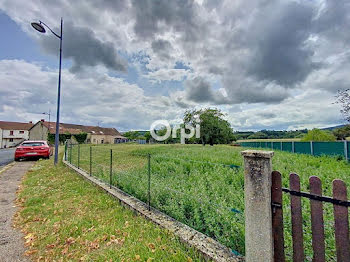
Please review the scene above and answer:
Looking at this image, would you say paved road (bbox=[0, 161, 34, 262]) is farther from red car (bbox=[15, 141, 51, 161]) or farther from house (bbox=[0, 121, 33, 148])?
house (bbox=[0, 121, 33, 148])

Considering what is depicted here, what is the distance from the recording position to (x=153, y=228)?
265 centimetres

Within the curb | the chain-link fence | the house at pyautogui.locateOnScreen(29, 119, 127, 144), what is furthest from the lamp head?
the house at pyautogui.locateOnScreen(29, 119, 127, 144)

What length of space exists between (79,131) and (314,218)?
47706mm

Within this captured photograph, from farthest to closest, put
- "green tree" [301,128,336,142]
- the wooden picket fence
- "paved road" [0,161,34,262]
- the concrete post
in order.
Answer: "green tree" [301,128,336,142] < "paved road" [0,161,34,262] < the concrete post < the wooden picket fence

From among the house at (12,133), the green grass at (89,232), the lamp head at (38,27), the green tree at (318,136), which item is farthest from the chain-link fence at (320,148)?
the house at (12,133)

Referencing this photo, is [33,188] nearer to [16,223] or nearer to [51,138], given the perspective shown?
[16,223]

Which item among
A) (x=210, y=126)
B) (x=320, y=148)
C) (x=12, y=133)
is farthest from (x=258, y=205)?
(x=12, y=133)

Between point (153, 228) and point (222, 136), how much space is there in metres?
28.5

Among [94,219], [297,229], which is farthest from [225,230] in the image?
[94,219]

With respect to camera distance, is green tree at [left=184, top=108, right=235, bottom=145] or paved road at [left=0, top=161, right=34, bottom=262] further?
green tree at [left=184, top=108, right=235, bottom=145]

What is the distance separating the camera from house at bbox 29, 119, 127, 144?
39.8 m

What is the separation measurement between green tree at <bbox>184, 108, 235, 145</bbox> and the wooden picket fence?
91.8 feet

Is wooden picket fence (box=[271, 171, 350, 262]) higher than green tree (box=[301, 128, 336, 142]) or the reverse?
the reverse

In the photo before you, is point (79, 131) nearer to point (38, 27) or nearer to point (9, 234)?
point (38, 27)
